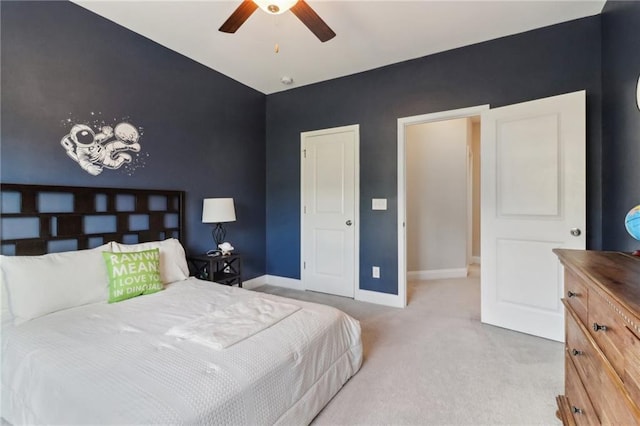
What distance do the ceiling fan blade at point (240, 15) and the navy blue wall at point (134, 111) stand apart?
1.22 m

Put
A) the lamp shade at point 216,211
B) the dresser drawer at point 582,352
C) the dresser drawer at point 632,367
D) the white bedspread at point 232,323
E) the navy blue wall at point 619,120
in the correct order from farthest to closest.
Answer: the lamp shade at point 216,211, the navy blue wall at point 619,120, the white bedspread at point 232,323, the dresser drawer at point 582,352, the dresser drawer at point 632,367

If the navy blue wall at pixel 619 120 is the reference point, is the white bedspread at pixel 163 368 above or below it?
below

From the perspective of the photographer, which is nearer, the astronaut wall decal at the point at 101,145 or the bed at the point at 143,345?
the bed at the point at 143,345

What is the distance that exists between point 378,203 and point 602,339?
8.21ft

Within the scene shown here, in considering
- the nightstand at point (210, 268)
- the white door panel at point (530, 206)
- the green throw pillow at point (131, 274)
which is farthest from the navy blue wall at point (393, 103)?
the green throw pillow at point (131, 274)

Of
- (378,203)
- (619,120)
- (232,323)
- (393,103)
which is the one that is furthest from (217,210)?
(619,120)

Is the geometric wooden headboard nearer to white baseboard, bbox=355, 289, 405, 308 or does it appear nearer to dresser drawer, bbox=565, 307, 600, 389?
white baseboard, bbox=355, 289, 405, 308

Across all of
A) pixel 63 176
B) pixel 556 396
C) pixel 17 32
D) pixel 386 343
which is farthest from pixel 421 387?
pixel 17 32

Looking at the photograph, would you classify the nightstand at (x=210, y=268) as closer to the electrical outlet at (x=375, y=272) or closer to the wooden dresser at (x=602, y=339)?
the electrical outlet at (x=375, y=272)

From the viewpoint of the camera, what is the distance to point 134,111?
265 cm

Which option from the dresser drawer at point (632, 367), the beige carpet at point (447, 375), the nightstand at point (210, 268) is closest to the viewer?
the dresser drawer at point (632, 367)

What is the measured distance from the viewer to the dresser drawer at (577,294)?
1.17 metres

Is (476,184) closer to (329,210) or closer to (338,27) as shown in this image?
(329,210)

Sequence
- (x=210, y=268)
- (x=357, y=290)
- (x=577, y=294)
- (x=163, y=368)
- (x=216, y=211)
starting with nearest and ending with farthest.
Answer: (x=163, y=368)
(x=577, y=294)
(x=210, y=268)
(x=216, y=211)
(x=357, y=290)
